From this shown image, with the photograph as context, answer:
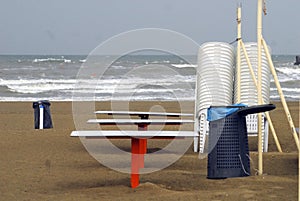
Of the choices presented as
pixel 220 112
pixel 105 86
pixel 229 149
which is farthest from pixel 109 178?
pixel 105 86

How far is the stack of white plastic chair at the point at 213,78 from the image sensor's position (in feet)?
37.9

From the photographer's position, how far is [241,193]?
7.89 m

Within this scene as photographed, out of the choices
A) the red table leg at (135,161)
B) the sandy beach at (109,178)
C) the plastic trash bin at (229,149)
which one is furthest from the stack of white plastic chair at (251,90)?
the red table leg at (135,161)

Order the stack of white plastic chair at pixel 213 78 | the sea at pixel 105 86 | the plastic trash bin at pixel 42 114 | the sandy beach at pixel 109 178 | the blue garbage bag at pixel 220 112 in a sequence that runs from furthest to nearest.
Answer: the sea at pixel 105 86, the plastic trash bin at pixel 42 114, the stack of white plastic chair at pixel 213 78, the blue garbage bag at pixel 220 112, the sandy beach at pixel 109 178

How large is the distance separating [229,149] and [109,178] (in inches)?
74.2

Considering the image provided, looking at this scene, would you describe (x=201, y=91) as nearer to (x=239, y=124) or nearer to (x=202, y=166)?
(x=202, y=166)

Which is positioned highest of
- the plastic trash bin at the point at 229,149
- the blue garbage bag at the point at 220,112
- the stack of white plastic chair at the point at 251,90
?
the stack of white plastic chair at the point at 251,90

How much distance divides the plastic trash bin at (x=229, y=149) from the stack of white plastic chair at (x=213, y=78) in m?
2.99

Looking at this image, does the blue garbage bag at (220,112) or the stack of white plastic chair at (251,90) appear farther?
the stack of white plastic chair at (251,90)

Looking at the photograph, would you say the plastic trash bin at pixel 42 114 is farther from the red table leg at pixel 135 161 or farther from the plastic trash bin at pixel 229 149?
the plastic trash bin at pixel 229 149

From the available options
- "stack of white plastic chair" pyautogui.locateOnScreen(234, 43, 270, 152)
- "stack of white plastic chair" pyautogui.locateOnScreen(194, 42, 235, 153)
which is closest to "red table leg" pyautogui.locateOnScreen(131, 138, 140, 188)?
"stack of white plastic chair" pyautogui.locateOnScreen(194, 42, 235, 153)

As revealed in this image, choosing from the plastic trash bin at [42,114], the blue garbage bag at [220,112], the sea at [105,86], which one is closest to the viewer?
the blue garbage bag at [220,112]

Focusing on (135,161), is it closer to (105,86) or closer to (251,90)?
(251,90)

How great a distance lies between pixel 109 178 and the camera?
927cm
